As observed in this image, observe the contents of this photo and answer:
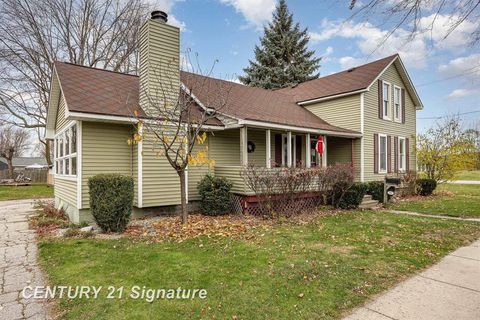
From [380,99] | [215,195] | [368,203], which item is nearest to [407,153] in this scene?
[380,99]

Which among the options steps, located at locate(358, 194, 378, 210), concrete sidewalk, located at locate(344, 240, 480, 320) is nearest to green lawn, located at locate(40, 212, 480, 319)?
concrete sidewalk, located at locate(344, 240, 480, 320)

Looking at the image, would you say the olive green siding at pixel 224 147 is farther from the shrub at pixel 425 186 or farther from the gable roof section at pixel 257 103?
the shrub at pixel 425 186

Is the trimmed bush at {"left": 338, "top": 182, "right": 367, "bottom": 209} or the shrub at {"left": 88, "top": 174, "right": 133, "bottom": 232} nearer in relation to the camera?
the shrub at {"left": 88, "top": 174, "right": 133, "bottom": 232}

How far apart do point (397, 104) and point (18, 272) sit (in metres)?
17.4

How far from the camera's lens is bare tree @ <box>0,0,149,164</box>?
1908 centimetres

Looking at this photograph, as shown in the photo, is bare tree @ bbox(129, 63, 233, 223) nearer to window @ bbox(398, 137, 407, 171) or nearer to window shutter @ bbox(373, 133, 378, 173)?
window shutter @ bbox(373, 133, 378, 173)

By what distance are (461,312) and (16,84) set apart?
2544 cm

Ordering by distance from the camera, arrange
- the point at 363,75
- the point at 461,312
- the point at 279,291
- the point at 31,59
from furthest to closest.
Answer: the point at 31,59 < the point at 363,75 < the point at 279,291 < the point at 461,312

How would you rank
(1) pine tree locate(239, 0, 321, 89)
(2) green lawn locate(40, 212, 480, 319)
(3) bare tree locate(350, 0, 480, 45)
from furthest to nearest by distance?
(1) pine tree locate(239, 0, 321, 89)
(2) green lawn locate(40, 212, 480, 319)
(3) bare tree locate(350, 0, 480, 45)

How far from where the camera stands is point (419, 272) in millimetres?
4484

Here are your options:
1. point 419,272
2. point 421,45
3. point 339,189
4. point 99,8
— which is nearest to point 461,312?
point 419,272

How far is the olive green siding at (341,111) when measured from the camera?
13.8 m

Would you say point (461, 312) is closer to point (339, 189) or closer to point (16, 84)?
point (339, 189)

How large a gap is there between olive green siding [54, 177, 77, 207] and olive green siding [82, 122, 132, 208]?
0.67 m
